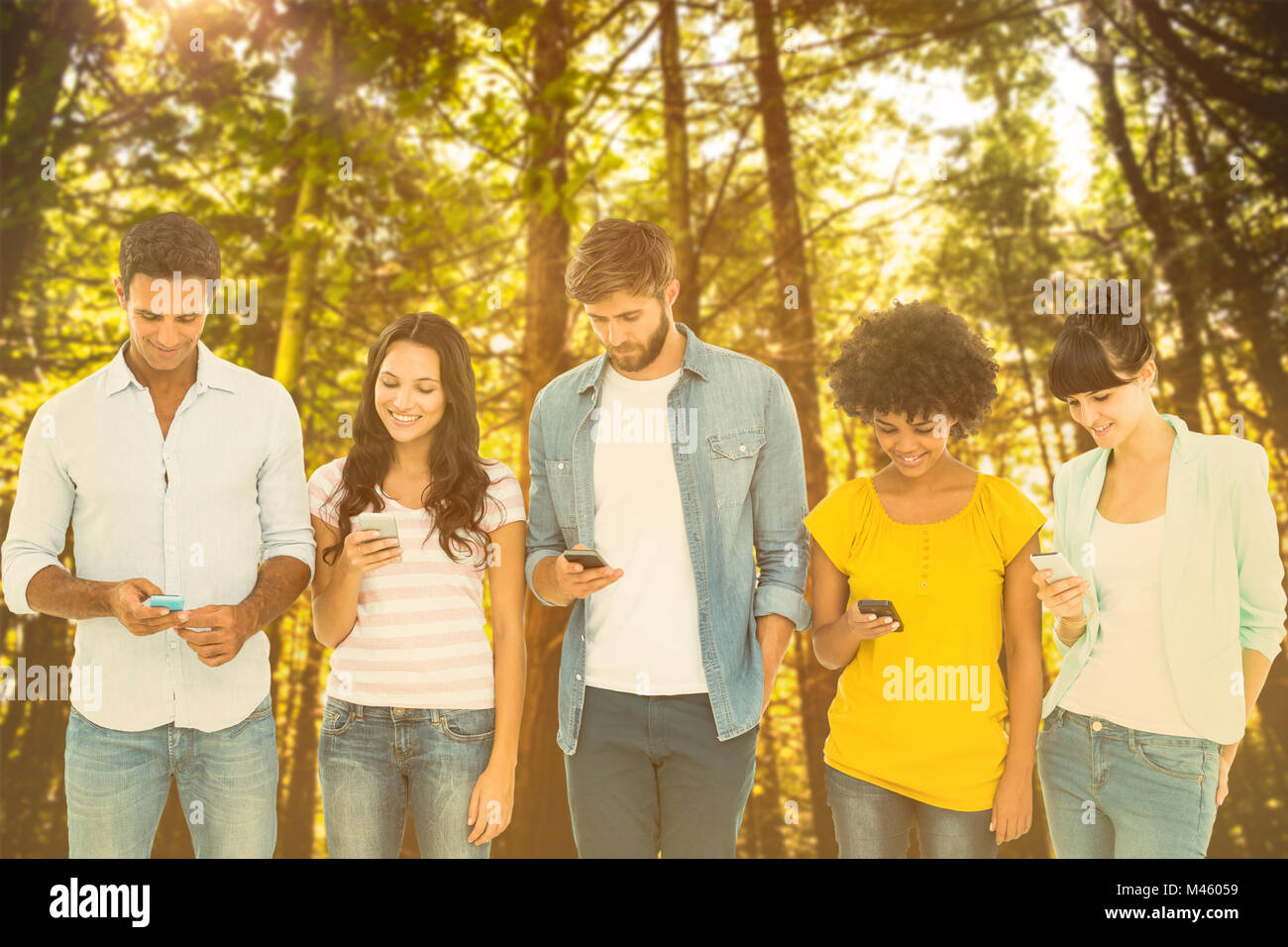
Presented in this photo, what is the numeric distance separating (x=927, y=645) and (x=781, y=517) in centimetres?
54

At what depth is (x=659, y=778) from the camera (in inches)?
106

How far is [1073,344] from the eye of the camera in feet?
8.88

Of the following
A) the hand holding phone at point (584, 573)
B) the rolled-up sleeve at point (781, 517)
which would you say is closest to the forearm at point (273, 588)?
the hand holding phone at point (584, 573)

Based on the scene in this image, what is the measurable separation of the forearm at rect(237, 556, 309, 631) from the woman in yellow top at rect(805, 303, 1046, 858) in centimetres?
146

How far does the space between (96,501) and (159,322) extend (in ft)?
1.70

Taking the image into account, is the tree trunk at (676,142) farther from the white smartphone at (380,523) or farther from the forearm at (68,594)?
the forearm at (68,594)

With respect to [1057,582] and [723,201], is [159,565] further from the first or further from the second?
[723,201]

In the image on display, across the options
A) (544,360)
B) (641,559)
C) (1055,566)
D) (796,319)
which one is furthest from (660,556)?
(796,319)

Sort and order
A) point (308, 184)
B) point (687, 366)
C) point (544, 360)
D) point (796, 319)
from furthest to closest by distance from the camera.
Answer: point (308, 184) → point (796, 319) → point (544, 360) → point (687, 366)

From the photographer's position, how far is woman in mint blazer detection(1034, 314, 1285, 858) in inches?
100.0

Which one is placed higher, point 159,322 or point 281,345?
point 281,345
